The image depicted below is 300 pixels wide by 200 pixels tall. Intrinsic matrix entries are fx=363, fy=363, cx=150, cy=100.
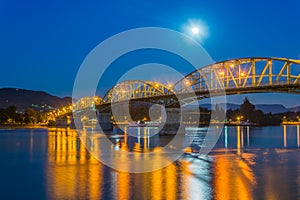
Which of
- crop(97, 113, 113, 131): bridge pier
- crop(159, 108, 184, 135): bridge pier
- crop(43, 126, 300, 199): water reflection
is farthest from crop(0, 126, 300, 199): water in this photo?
crop(97, 113, 113, 131): bridge pier

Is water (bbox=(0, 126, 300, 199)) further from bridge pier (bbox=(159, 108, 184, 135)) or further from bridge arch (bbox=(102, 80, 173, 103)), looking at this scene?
bridge arch (bbox=(102, 80, 173, 103))

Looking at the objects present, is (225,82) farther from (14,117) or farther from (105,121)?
(14,117)

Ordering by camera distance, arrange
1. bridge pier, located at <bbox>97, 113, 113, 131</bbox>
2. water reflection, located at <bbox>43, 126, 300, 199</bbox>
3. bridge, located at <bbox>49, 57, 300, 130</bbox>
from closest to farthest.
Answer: water reflection, located at <bbox>43, 126, 300, 199</bbox> < bridge, located at <bbox>49, 57, 300, 130</bbox> < bridge pier, located at <bbox>97, 113, 113, 131</bbox>

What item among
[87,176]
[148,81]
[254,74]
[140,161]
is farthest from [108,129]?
[87,176]

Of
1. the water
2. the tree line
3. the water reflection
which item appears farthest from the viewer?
the tree line

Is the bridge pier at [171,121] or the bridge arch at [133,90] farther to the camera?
the bridge arch at [133,90]

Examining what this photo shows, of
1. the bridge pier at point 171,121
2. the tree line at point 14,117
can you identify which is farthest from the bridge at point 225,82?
the tree line at point 14,117

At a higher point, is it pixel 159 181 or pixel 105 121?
pixel 105 121

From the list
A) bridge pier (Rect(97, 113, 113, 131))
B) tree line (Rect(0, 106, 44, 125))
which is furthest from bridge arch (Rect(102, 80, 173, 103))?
tree line (Rect(0, 106, 44, 125))

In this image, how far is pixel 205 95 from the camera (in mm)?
59938

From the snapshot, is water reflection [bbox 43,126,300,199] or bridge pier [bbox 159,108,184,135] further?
bridge pier [bbox 159,108,184,135]

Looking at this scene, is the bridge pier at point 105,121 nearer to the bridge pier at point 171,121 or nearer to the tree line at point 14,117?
→ the bridge pier at point 171,121

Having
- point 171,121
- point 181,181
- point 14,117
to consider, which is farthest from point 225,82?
point 14,117

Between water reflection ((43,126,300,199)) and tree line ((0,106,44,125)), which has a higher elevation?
tree line ((0,106,44,125))
